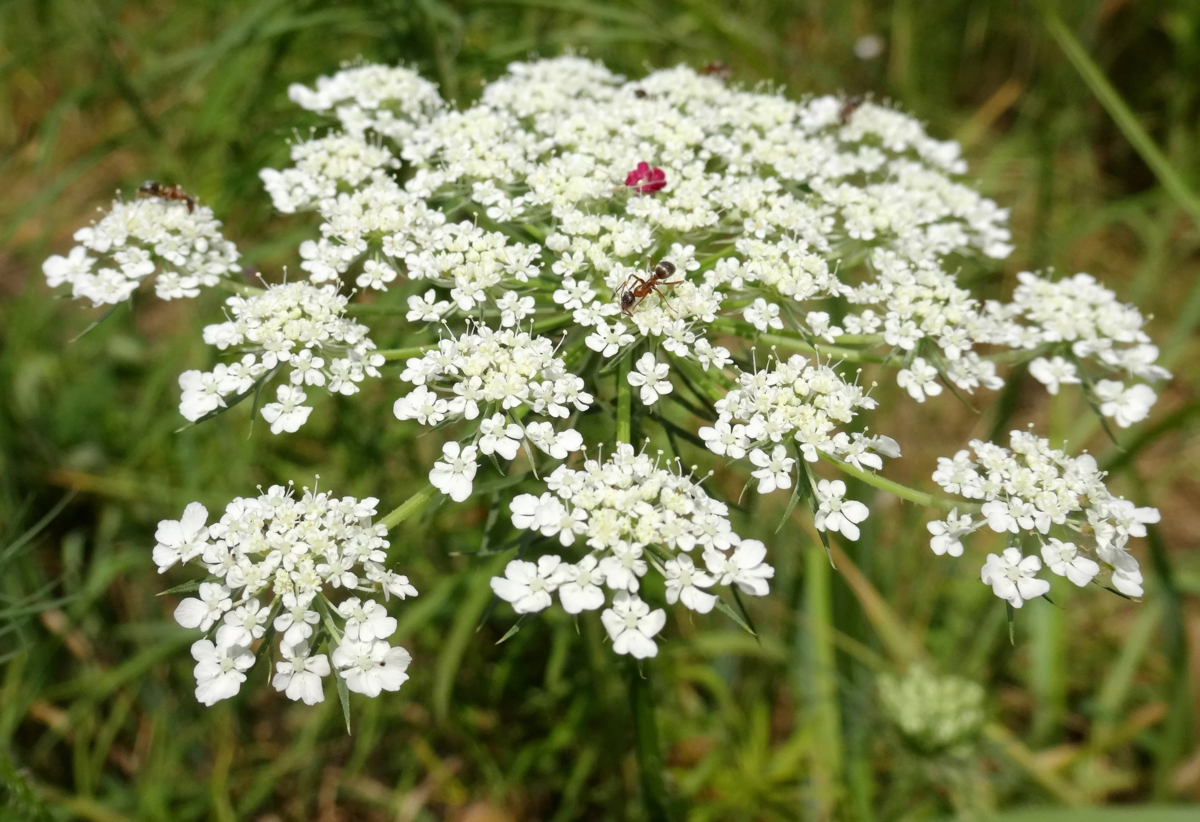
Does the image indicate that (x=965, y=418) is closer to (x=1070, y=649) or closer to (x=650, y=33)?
(x=1070, y=649)

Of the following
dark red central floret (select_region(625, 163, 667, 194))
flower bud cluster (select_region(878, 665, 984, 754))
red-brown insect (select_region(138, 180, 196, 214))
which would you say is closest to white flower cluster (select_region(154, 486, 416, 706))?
red-brown insect (select_region(138, 180, 196, 214))

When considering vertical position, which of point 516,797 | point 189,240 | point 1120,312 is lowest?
point 516,797

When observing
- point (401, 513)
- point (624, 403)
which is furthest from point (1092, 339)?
point (401, 513)

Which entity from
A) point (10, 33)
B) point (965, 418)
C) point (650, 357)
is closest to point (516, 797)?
point (650, 357)

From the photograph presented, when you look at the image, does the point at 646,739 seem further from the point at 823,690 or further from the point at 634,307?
the point at 823,690

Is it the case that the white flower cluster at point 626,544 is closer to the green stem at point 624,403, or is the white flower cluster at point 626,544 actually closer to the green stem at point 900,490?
the green stem at point 624,403

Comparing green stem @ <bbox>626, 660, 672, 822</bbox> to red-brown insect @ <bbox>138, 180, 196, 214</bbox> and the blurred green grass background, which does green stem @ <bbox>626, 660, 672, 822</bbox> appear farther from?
red-brown insect @ <bbox>138, 180, 196, 214</bbox>
